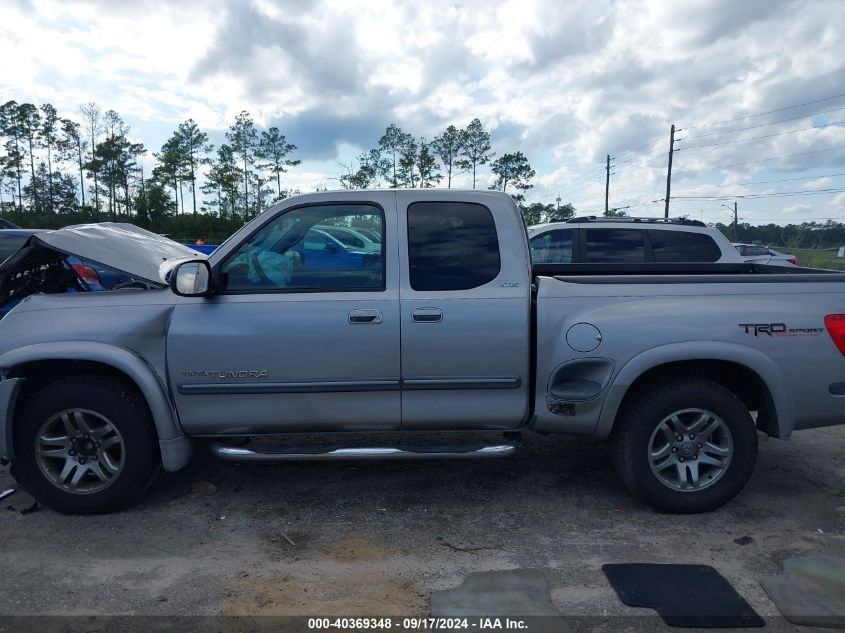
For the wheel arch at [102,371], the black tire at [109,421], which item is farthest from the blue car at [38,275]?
the black tire at [109,421]

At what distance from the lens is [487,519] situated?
3975 mm

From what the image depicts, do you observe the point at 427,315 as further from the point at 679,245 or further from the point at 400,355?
the point at 679,245

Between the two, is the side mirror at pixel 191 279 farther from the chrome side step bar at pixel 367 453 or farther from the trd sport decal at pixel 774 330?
the trd sport decal at pixel 774 330

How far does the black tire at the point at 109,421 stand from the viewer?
3.89 metres

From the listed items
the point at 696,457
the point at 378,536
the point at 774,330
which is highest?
the point at 774,330

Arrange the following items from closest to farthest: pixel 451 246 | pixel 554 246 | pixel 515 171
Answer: pixel 451 246
pixel 554 246
pixel 515 171

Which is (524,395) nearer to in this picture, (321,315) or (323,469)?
(321,315)

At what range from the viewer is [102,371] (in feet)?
13.1

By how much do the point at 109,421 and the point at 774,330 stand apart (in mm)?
4066

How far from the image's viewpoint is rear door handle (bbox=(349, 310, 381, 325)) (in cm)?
380

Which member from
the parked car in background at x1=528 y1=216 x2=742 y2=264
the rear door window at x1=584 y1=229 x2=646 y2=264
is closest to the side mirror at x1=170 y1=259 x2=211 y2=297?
the parked car in background at x1=528 y1=216 x2=742 y2=264

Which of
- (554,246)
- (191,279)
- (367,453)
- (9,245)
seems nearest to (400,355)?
(367,453)

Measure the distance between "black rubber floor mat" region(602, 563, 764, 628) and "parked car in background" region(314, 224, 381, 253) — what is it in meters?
2.28

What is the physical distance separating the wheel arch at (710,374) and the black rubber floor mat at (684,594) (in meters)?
0.90
